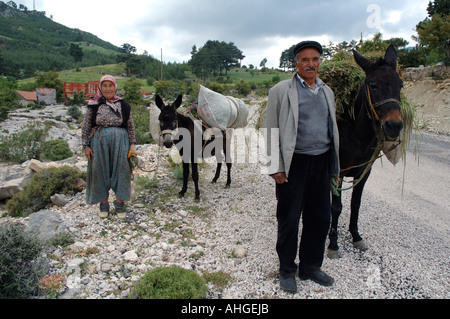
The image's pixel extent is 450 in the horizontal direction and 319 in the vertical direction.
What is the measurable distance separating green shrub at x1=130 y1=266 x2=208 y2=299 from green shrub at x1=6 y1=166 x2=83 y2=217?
3.53 meters

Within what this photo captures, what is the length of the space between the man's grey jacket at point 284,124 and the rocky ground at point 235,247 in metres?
1.44

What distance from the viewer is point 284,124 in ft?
8.57

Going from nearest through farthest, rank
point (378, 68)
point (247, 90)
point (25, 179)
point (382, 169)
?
1. point (378, 68)
2. point (25, 179)
3. point (382, 169)
4. point (247, 90)

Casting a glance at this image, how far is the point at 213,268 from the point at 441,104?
21149 mm

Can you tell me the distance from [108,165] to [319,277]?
11.0ft

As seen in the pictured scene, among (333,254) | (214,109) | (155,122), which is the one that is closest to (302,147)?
(333,254)

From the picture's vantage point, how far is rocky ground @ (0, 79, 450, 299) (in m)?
3.00

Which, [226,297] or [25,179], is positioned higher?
[25,179]

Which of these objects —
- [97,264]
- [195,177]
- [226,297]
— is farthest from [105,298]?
[195,177]

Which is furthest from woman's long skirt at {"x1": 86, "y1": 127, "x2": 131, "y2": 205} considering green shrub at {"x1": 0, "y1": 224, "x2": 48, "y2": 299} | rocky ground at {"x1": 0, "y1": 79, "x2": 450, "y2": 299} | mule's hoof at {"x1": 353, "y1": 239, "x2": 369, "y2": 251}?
mule's hoof at {"x1": 353, "y1": 239, "x2": 369, "y2": 251}

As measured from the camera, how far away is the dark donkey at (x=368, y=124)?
9.15 ft

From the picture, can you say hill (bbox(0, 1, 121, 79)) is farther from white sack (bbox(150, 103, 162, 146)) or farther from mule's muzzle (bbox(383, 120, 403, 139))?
mule's muzzle (bbox(383, 120, 403, 139))

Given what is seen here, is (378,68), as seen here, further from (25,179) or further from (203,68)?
(203,68)

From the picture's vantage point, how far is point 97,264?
3283mm
